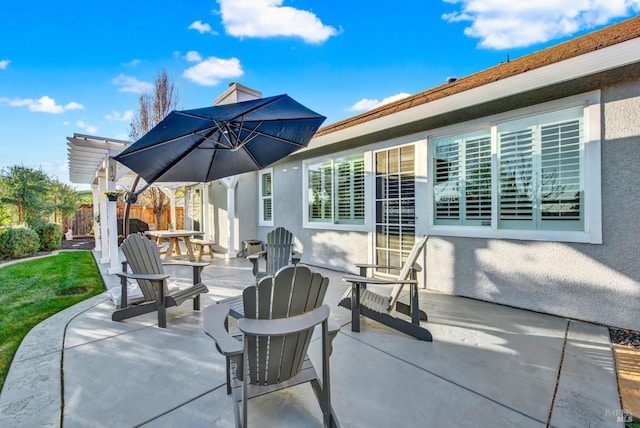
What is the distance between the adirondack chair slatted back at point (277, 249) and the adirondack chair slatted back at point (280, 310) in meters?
3.04

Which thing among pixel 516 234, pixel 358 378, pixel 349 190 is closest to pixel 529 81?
pixel 516 234

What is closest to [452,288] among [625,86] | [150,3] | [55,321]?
[625,86]

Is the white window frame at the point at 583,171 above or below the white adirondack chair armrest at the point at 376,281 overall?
above

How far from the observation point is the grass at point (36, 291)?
319 centimetres

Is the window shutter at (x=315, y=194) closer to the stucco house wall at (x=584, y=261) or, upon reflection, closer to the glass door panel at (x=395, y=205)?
the glass door panel at (x=395, y=205)

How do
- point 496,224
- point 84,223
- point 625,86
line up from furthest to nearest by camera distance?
point 84,223 → point 496,224 → point 625,86

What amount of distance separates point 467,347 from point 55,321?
4.93 m

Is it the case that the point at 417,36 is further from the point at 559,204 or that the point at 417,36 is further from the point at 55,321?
the point at 55,321

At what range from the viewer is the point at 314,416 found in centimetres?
186

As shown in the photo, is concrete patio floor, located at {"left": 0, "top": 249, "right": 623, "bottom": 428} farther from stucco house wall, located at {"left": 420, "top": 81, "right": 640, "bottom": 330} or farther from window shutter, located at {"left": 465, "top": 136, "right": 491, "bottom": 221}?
window shutter, located at {"left": 465, "top": 136, "right": 491, "bottom": 221}

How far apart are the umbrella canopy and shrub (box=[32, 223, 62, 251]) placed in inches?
362

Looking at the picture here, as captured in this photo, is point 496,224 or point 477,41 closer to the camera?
point 496,224

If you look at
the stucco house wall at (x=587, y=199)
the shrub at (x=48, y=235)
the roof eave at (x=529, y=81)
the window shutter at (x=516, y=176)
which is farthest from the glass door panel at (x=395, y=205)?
the shrub at (x=48, y=235)

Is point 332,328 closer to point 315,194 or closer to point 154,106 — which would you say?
point 315,194
